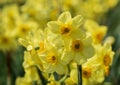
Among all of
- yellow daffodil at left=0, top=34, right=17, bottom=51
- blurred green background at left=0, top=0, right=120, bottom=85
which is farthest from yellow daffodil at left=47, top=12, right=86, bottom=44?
yellow daffodil at left=0, top=34, right=17, bottom=51

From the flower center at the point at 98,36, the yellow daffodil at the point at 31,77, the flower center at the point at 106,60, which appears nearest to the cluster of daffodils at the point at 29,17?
the flower center at the point at 98,36

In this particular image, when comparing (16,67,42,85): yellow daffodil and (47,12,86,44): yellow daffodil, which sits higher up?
(47,12,86,44): yellow daffodil

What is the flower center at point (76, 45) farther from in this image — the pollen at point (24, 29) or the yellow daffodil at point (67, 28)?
the pollen at point (24, 29)

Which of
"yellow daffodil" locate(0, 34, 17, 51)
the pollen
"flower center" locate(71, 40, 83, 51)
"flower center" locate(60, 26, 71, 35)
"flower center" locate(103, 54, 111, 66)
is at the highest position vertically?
"flower center" locate(60, 26, 71, 35)

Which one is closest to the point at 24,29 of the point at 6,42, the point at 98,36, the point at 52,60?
the point at 6,42

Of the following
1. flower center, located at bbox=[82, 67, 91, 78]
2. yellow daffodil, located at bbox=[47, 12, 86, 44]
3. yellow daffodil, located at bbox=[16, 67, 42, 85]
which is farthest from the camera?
yellow daffodil, located at bbox=[16, 67, 42, 85]

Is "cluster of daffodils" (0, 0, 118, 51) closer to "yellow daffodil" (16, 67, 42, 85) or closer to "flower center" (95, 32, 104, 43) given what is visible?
"flower center" (95, 32, 104, 43)

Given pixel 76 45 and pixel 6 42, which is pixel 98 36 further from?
pixel 6 42

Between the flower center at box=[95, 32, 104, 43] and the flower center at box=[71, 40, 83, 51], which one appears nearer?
the flower center at box=[71, 40, 83, 51]
